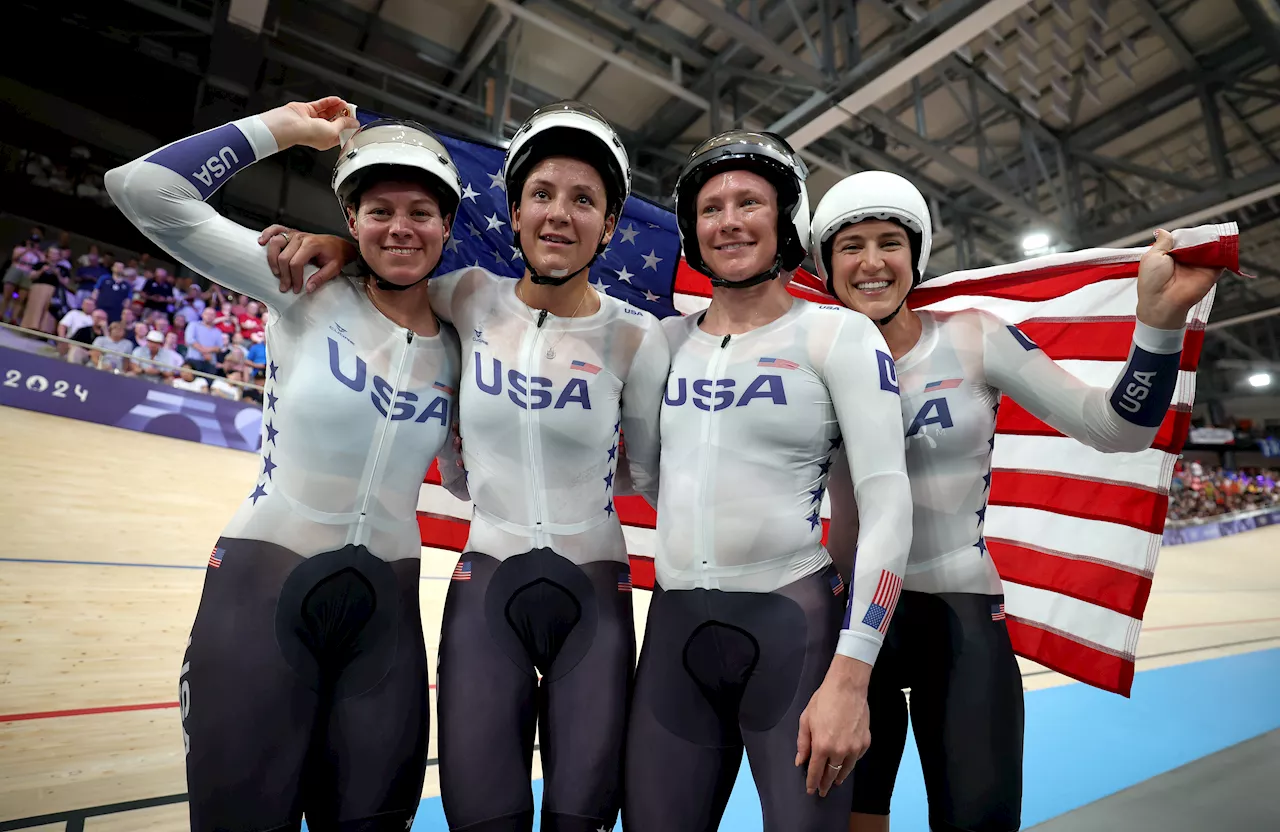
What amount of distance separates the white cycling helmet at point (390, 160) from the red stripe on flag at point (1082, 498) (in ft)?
9.89

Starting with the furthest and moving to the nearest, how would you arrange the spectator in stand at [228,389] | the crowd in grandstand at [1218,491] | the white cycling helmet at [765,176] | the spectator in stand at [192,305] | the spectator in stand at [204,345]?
the crowd in grandstand at [1218,491]
the spectator in stand at [192,305]
the spectator in stand at [204,345]
the spectator in stand at [228,389]
the white cycling helmet at [765,176]

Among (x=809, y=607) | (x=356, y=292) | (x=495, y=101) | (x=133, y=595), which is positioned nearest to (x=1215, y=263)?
(x=809, y=607)

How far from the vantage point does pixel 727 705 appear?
73.0 inches

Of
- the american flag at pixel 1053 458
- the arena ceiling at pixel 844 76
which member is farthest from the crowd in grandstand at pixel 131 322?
the american flag at pixel 1053 458

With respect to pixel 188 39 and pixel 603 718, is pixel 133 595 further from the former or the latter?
pixel 188 39

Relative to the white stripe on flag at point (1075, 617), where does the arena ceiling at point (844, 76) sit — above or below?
above

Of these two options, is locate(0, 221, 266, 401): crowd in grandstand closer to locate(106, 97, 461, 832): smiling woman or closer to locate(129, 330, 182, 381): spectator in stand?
locate(129, 330, 182, 381): spectator in stand

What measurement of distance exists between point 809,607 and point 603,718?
64 centimetres

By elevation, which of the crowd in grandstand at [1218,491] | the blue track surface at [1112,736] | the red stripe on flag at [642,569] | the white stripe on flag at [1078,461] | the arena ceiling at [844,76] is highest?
the arena ceiling at [844,76]

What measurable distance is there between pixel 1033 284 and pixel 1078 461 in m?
Result: 0.90

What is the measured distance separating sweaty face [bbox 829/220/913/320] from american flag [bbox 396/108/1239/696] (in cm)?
83

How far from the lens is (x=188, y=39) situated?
46.0 feet

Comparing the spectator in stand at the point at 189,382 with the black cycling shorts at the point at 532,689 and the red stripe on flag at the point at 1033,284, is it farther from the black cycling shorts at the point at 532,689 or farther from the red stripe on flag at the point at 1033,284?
the red stripe on flag at the point at 1033,284

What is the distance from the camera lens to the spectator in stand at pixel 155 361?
9.73m
